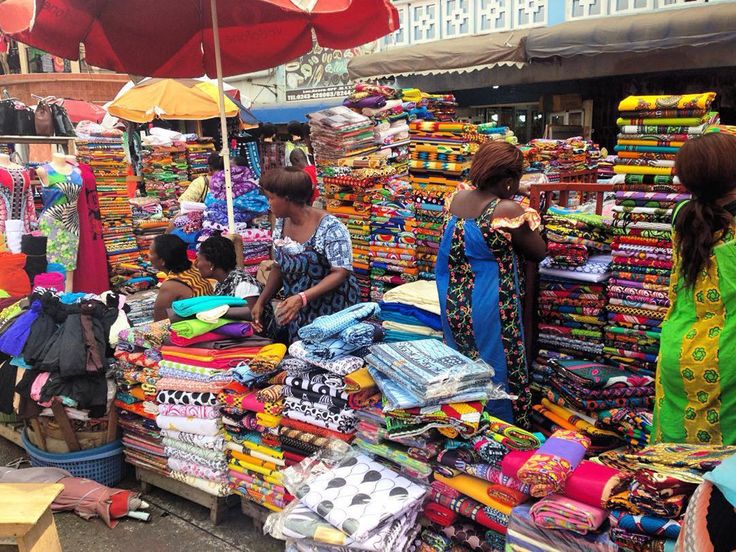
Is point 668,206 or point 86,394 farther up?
point 668,206

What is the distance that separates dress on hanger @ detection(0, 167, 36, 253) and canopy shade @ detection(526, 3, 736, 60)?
6.66 meters

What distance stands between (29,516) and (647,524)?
93.1 inches

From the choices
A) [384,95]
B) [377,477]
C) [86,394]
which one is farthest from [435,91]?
[377,477]

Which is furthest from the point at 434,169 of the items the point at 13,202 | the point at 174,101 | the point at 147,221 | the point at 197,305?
the point at 174,101

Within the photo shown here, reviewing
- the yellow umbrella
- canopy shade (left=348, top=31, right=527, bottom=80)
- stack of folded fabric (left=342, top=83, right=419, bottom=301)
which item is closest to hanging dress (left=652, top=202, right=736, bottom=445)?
stack of folded fabric (left=342, top=83, right=419, bottom=301)

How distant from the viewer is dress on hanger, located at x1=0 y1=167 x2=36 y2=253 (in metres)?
5.87

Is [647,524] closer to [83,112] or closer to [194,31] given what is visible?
[194,31]

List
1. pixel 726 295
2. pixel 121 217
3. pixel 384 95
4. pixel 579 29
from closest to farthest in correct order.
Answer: pixel 726 295
pixel 384 95
pixel 579 29
pixel 121 217

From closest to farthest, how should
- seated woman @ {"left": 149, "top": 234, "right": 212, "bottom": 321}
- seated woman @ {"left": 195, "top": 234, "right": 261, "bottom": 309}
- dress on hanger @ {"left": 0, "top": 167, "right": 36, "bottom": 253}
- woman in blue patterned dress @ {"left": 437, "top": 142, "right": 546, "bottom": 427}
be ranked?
woman in blue patterned dress @ {"left": 437, "top": 142, "right": 546, "bottom": 427}
seated woman @ {"left": 149, "top": 234, "right": 212, "bottom": 321}
seated woman @ {"left": 195, "top": 234, "right": 261, "bottom": 309}
dress on hanger @ {"left": 0, "top": 167, "right": 36, "bottom": 253}

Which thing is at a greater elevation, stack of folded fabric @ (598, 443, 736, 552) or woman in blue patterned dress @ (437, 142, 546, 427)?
woman in blue patterned dress @ (437, 142, 546, 427)

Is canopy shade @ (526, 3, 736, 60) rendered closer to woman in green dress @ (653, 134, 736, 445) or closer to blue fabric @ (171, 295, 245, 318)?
woman in green dress @ (653, 134, 736, 445)

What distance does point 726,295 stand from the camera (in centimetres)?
229

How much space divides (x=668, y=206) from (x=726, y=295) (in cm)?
68

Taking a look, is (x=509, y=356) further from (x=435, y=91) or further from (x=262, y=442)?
(x=435, y=91)
